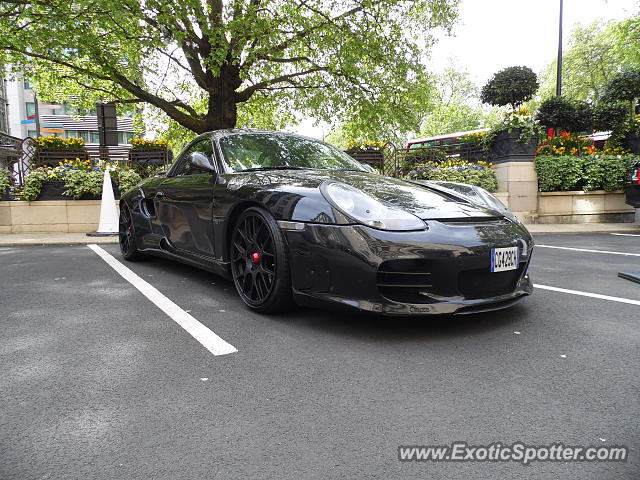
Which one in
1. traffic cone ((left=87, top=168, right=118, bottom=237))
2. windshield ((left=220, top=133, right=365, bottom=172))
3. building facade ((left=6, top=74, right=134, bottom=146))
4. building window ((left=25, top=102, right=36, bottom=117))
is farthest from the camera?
building window ((left=25, top=102, right=36, bottom=117))

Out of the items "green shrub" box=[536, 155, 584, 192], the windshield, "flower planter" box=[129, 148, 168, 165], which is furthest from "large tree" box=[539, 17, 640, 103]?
the windshield

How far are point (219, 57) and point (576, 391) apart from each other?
10.3m

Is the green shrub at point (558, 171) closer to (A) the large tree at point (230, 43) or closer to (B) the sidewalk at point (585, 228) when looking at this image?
(B) the sidewalk at point (585, 228)

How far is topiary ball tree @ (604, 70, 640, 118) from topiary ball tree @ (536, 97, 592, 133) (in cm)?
109

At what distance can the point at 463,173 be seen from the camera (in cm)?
1116

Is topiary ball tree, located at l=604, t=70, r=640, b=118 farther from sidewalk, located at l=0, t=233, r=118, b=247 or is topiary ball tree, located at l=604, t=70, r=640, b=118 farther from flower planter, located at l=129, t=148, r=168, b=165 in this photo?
sidewalk, located at l=0, t=233, r=118, b=247

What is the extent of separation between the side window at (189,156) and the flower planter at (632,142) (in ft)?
38.9

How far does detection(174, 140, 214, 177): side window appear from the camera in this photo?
4.18 m

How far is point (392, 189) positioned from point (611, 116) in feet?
37.7

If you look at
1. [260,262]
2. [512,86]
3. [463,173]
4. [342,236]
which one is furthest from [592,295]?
[512,86]

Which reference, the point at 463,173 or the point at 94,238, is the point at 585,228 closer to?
the point at 463,173

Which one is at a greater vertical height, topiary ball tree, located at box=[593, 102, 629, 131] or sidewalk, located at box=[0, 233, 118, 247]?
topiary ball tree, located at box=[593, 102, 629, 131]

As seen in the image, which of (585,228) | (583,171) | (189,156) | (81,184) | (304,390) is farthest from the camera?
(583,171)

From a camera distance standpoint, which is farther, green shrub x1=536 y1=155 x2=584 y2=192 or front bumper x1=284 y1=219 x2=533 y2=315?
green shrub x1=536 y1=155 x2=584 y2=192
